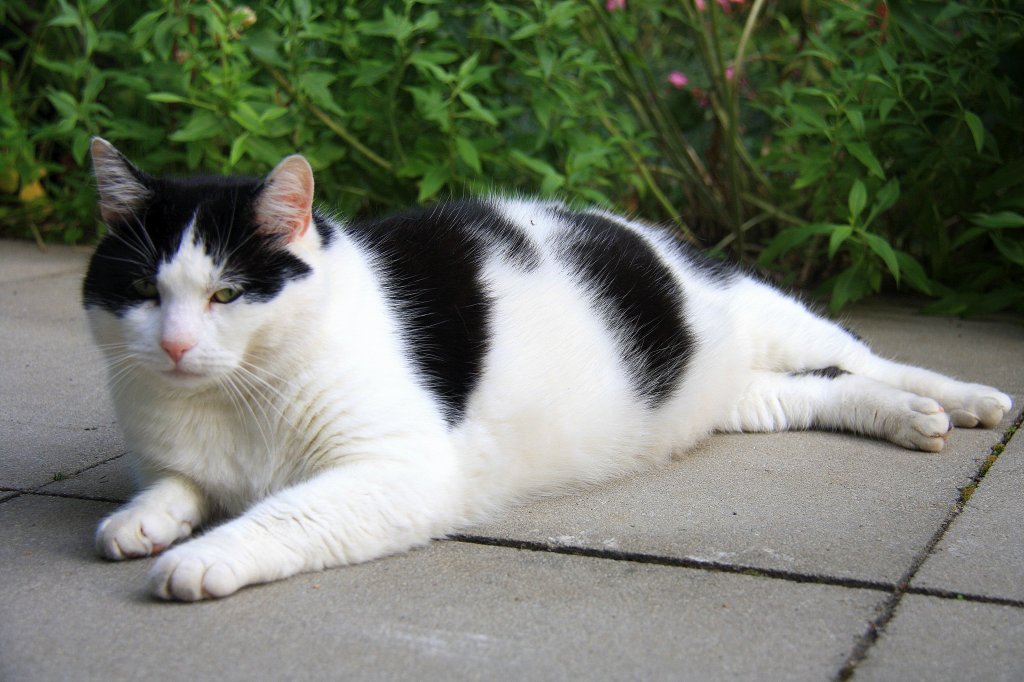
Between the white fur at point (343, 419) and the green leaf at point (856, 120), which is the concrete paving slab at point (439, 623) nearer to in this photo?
the white fur at point (343, 419)

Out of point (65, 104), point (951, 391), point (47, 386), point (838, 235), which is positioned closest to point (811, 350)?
point (951, 391)

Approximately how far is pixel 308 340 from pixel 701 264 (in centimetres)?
140

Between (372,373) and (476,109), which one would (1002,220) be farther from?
(372,373)

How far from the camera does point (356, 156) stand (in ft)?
15.7

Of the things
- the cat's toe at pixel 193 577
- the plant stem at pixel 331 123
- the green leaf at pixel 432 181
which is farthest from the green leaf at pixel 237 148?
the cat's toe at pixel 193 577

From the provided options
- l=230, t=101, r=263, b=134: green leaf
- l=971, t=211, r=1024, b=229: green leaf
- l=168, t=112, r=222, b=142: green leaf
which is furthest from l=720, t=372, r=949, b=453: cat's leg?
l=168, t=112, r=222, b=142: green leaf

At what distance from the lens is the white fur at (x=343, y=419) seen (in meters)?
2.13

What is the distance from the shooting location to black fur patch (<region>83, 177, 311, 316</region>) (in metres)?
2.17

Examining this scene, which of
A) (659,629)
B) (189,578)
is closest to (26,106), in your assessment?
(189,578)

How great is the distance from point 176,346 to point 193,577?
1.45 ft

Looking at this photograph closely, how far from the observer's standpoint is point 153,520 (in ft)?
7.37

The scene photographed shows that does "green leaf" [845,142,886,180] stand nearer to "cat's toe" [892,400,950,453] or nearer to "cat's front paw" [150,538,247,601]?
"cat's toe" [892,400,950,453]

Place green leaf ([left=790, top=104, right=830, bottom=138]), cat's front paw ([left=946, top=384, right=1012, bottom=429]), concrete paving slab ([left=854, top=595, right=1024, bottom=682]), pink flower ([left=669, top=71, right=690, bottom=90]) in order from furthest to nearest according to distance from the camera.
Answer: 1. pink flower ([left=669, top=71, right=690, bottom=90])
2. green leaf ([left=790, top=104, right=830, bottom=138])
3. cat's front paw ([left=946, top=384, right=1012, bottom=429])
4. concrete paving slab ([left=854, top=595, right=1024, bottom=682])

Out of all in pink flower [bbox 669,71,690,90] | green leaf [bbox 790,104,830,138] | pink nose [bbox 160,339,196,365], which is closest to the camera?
pink nose [bbox 160,339,196,365]
